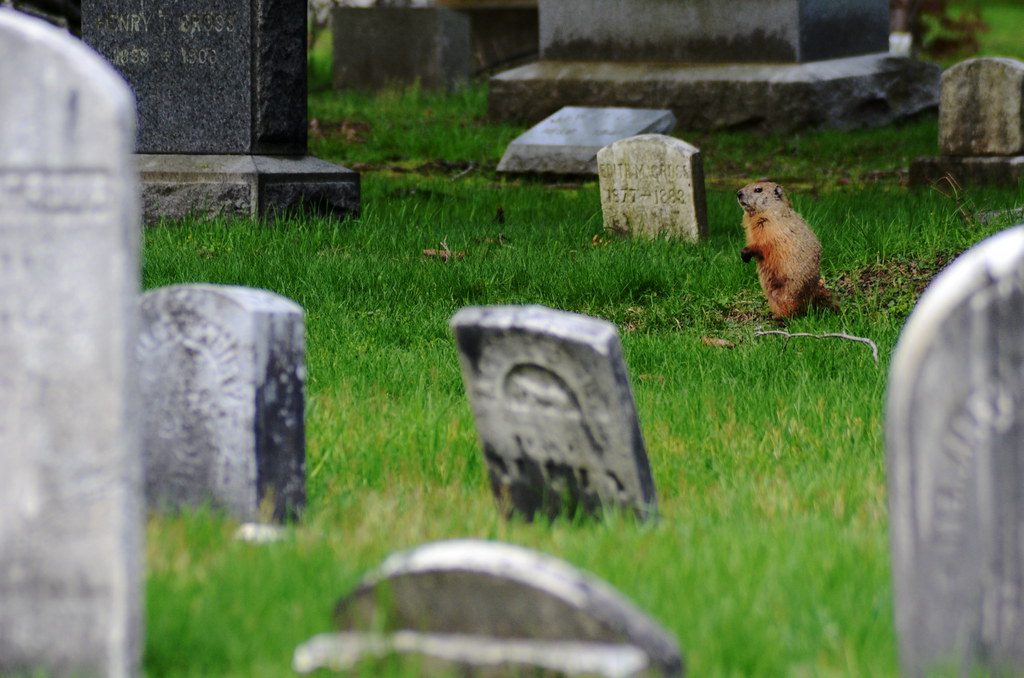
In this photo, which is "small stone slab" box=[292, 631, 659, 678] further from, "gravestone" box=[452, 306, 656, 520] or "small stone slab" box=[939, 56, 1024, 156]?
"small stone slab" box=[939, 56, 1024, 156]

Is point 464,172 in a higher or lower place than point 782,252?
higher

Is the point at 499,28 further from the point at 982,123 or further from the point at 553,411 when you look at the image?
the point at 553,411

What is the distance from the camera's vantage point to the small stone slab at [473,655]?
1.97 meters

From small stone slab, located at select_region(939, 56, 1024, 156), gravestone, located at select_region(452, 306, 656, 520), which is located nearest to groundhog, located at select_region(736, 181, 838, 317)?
gravestone, located at select_region(452, 306, 656, 520)

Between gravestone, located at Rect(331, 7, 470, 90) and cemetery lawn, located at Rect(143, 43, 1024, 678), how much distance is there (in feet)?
26.5

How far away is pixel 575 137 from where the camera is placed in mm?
10906

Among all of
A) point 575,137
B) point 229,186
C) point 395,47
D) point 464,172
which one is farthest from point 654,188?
point 395,47

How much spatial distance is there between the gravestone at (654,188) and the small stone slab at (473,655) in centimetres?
594

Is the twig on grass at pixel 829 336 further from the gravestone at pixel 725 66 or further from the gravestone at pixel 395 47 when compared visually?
the gravestone at pixel 395 47

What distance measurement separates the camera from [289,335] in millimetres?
3084

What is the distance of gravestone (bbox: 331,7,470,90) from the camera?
17.9 m

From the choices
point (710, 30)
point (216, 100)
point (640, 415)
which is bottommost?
point (640, 415)

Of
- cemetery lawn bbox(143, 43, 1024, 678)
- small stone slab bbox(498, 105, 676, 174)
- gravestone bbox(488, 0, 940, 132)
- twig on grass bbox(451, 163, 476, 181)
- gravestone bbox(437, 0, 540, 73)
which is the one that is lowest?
cemetery lawn bbox(143, 43, 1024, 678)

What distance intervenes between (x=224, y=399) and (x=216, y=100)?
5467 millimetres
